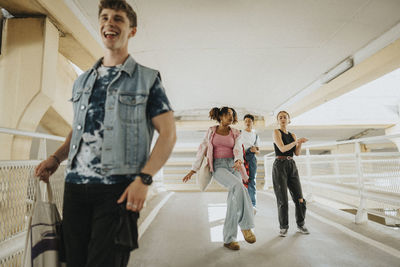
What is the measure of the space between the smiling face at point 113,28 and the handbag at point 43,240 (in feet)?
2.55

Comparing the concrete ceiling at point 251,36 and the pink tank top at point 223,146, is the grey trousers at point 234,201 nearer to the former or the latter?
the pink tank top at point 223,146

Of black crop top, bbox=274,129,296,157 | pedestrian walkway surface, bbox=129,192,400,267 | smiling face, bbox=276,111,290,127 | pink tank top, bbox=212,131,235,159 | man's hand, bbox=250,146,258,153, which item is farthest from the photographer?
man's hand, bbox=250,146,258,153

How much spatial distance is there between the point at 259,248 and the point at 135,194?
2113mm

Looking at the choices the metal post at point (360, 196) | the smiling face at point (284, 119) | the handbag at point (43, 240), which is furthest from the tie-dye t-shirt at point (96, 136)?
the metal post at point (360, 196)

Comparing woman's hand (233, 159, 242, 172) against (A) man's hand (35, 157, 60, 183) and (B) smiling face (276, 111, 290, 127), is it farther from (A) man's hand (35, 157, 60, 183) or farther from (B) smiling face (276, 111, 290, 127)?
(A) man's hand (35, 157, 60, 183)

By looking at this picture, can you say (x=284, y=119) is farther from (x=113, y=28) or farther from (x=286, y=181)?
(x=113, y=28)

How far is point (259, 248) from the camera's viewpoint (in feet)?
8.41

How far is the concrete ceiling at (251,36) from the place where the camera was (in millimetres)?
3311

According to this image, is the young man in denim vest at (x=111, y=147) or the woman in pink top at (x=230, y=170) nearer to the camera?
the young man in denim vest at (x=111, y=147)

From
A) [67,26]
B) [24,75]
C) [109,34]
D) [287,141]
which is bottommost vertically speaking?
[287,141]

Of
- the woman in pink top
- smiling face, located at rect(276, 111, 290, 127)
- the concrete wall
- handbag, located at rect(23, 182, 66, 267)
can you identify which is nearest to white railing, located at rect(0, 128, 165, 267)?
handbag, located at rect(23, 182, 66, 267)

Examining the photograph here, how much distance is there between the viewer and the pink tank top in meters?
2.74

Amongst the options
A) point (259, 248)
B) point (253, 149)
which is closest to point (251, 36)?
point (253, 149)

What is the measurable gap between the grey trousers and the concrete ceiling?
214cm
